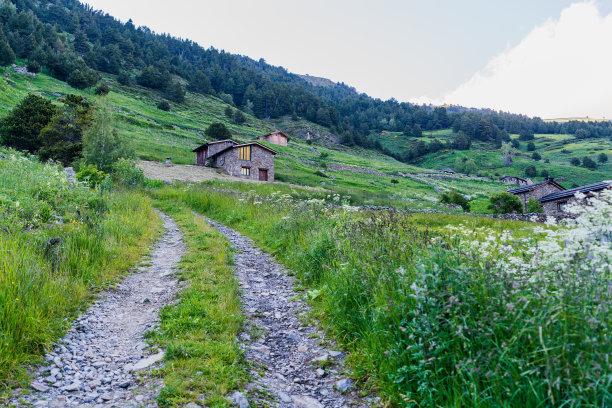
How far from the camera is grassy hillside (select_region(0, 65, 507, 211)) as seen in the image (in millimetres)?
51103

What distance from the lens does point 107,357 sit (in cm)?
432

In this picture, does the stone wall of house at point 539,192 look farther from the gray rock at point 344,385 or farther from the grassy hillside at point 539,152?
the gray rock at point 344,385

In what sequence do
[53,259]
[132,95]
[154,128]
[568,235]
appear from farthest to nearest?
[132,95] → [154,128] → [53,259] → [568,235]

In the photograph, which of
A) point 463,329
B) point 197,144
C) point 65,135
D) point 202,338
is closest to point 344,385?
point 463,329

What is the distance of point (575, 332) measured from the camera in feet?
8.75

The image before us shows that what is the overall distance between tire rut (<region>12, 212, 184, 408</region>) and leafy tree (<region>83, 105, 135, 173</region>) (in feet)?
79.1

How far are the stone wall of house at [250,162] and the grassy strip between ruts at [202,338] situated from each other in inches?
1865

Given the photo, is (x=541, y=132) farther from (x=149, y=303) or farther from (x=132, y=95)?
(x=149, y=303)

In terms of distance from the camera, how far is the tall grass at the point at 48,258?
3.92 m

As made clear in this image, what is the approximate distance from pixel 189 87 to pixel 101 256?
154 metres

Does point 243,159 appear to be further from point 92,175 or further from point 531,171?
point 531,171

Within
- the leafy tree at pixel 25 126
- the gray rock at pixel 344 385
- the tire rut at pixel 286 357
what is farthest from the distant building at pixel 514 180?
the gray rock at pixel 344 385

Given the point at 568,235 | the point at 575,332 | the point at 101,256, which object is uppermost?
the point at 568,235

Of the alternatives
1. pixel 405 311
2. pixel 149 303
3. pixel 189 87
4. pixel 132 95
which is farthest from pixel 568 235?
pixel 189 87
